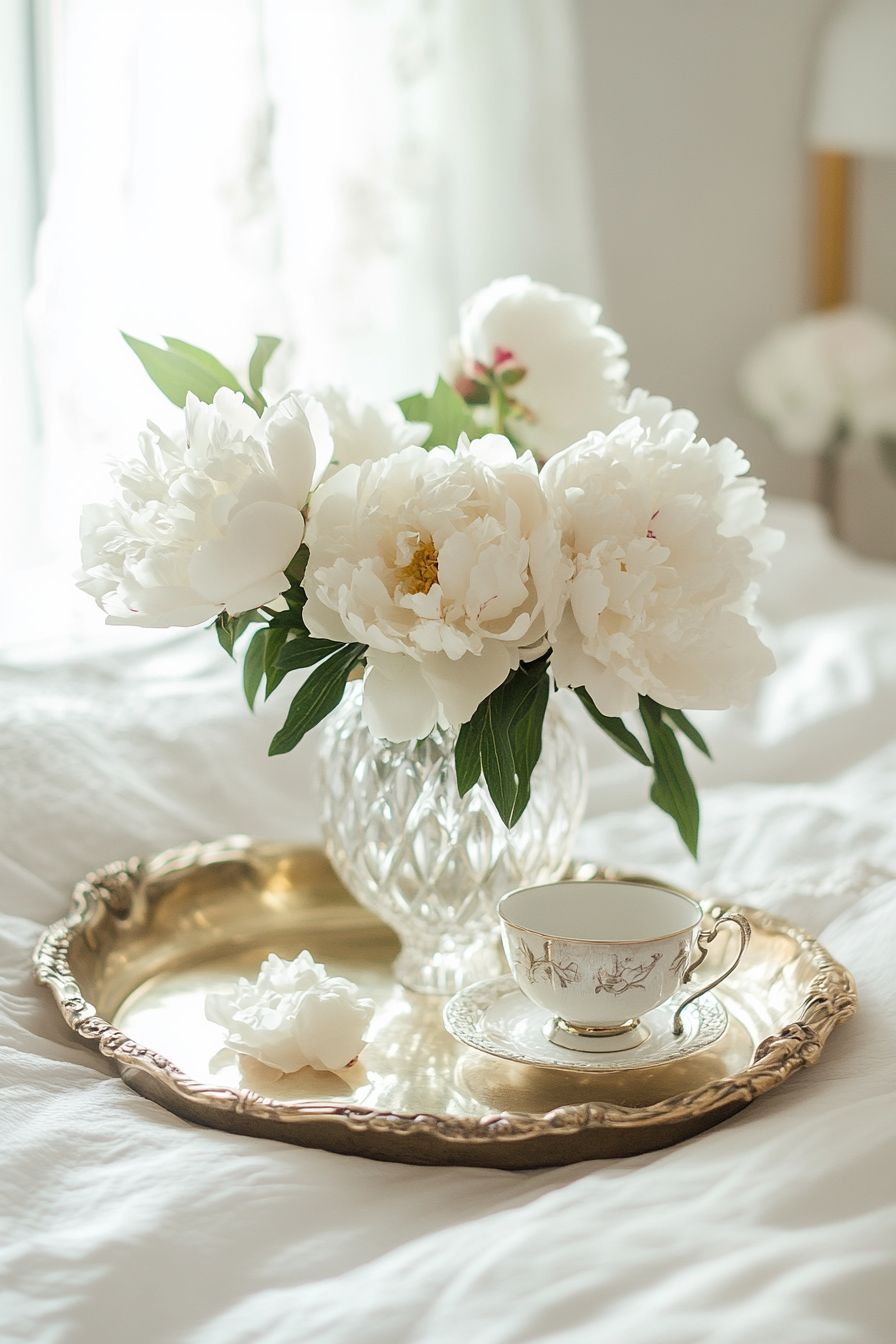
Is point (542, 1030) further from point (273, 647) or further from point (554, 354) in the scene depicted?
point (554, 354)

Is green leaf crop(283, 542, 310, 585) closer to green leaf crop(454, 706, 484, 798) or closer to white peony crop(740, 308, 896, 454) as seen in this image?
green leaf crop(454, 706, 484, 798)

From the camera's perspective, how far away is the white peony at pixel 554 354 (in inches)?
26.2

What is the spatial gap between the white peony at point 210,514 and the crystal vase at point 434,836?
0.15 m

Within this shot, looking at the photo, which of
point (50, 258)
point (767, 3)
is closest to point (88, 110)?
point (50, 258)

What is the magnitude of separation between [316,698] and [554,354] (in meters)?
0.23

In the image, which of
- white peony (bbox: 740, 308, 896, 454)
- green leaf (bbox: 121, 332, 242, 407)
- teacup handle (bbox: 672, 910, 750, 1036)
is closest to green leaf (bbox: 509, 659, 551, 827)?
teacup handle (bbox: 672, 910, 750, 1036)

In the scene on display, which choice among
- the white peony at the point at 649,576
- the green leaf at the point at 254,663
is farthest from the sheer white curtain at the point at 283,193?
the white peony at the point at 649,576

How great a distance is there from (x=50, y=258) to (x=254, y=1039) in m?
0.89

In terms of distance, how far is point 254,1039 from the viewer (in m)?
0.57

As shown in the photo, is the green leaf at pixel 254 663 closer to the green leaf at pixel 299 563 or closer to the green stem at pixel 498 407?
the green leaf at pixel 299 563

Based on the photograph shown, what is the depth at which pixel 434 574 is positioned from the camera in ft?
1.69

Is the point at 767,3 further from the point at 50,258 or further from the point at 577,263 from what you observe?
the point at 50,258

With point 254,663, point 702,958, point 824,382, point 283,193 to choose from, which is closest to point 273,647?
point 254,663

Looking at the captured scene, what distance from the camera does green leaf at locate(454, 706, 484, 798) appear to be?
0.56m
